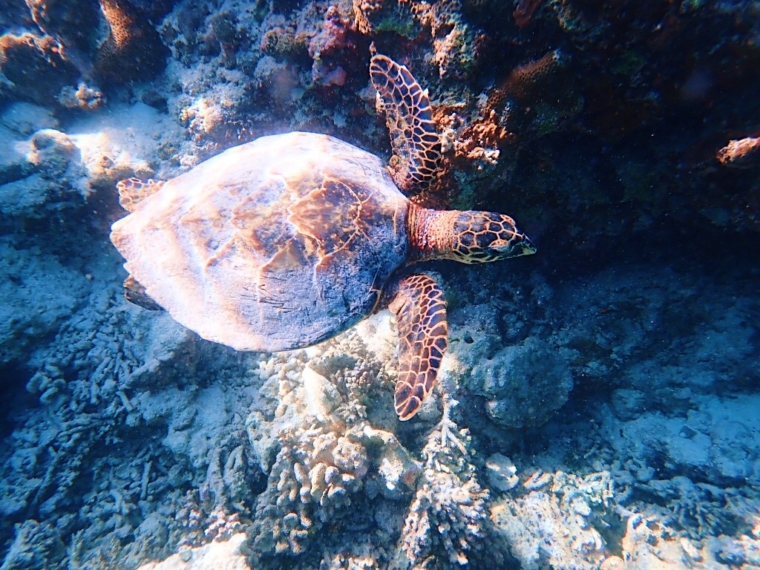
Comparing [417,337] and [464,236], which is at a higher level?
[464,236]

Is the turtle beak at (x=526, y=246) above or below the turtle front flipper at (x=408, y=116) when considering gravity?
below

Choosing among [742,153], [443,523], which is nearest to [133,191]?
[443,523]

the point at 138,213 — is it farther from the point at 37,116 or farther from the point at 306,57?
the point at 37,116

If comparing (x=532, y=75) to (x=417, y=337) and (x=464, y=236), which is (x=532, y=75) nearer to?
(x=464, y=236)

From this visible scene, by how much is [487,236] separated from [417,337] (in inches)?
42.7

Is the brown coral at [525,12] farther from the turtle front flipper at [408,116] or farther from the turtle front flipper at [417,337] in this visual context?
the turtle front flipper at [417,337]

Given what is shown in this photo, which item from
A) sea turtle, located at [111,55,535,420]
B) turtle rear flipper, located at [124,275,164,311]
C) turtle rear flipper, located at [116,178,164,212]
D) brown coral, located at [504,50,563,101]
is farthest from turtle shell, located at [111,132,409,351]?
brown coral, located at [504,50,563,101]

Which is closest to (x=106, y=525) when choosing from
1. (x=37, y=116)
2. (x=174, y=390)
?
(x=174, y=390)

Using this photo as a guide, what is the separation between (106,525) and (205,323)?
10.1 ft

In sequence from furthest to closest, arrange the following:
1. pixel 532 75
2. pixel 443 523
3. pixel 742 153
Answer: pixel 443 523 < pixel 532 75 < pixel 742 153

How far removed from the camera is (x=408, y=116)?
3.08 m

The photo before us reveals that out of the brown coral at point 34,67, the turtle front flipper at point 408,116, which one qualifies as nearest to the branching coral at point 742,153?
the turtle front flipper at point 408,116

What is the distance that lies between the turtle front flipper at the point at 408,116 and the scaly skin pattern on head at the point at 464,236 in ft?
1.38

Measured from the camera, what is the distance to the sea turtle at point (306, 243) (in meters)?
2.89
